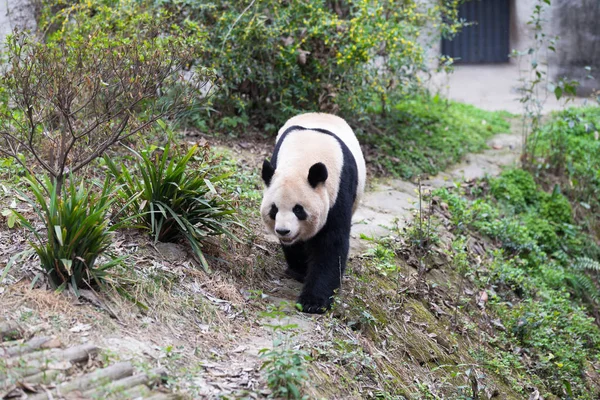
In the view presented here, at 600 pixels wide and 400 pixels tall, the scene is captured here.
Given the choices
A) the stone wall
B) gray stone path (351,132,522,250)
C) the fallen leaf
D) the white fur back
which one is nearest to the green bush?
gray stone path (351,132,522,250)

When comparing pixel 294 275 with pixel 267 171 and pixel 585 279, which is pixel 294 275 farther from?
pixel 585 279

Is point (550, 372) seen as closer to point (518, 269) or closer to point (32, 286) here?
point (518, 269)

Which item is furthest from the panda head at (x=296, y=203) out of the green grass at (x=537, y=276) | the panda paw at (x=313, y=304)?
the green grass at (x=537, y=276)

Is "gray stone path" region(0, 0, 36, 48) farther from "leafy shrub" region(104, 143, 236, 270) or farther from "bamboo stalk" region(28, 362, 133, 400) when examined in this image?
"bamboo stalk" region(28, 362, 133, 400)

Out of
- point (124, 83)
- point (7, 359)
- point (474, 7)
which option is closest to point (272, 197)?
point (124, 83)

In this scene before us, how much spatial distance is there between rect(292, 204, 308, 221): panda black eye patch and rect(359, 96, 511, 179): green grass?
4.69 meters

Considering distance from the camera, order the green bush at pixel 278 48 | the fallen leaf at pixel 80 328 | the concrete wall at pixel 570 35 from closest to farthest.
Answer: the fallen leaf at pixel 80 328 < the green bush at pixel 278 48 < the concrete wall at pixel 570 35

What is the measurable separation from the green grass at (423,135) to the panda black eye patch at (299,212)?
15.4 ft

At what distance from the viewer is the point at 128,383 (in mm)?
4094

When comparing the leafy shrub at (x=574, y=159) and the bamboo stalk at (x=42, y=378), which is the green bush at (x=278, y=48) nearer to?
the leafy shrub at (x=574, y=159)

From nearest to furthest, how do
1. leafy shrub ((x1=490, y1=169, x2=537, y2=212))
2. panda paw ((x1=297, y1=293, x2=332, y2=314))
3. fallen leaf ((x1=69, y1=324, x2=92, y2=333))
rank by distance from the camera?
fallen leaf ((x1=69, y1=324, x2=92, y2=333)) < panda paw ((x1=297, y1=293, x2=332, y2=314)) < leafy shrub ((x1=490, y1=169, x2=537, y2=212))

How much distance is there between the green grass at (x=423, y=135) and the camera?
10570 mm

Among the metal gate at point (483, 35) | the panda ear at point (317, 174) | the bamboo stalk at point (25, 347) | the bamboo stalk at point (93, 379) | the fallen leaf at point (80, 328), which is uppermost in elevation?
the metal gate at point (483, 35)

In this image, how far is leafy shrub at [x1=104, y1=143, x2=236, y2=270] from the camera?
584 centimetres
